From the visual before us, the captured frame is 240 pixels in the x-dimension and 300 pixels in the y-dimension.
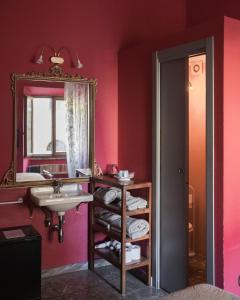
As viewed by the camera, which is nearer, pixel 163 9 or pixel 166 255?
pixel 166 255

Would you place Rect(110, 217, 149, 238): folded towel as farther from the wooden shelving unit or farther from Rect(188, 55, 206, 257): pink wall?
Rect(188, 55, 206, 257): pink wall

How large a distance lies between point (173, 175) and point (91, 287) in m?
1.25

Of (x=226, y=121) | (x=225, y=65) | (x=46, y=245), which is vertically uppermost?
(x=225, y=65)

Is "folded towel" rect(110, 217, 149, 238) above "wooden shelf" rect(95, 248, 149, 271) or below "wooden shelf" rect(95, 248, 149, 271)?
above

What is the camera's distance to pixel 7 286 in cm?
294

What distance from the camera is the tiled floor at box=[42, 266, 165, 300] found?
3.13 metres

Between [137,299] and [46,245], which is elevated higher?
[46,245]

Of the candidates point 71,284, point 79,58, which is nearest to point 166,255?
point 71,284

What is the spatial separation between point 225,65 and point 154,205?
134 cm

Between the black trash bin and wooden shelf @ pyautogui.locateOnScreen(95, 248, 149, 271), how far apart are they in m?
0.67

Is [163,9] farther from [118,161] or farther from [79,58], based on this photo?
[118,161]

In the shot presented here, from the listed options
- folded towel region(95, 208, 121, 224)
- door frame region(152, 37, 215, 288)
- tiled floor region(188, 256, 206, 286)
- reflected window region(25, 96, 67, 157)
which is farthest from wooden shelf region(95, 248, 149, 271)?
reflected window region(25, 96, 67, 157)

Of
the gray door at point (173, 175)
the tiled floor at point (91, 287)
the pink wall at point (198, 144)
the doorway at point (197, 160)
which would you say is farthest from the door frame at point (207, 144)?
the pink wall at point (198, 144)

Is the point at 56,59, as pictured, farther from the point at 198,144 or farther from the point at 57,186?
the point at 198,144
